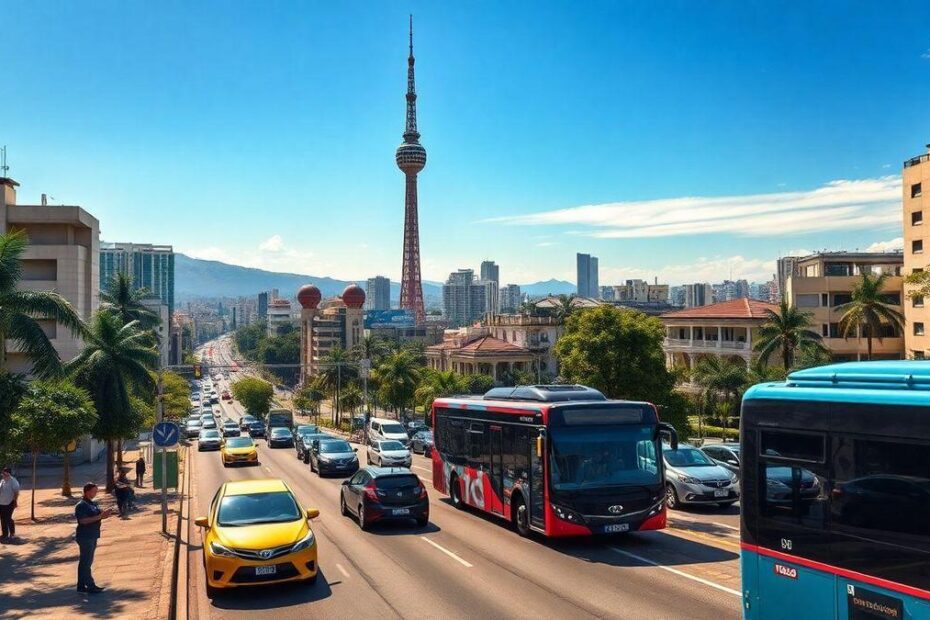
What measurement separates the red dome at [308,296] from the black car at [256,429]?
325 ft

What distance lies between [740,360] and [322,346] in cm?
12134

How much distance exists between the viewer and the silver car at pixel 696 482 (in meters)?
20.2

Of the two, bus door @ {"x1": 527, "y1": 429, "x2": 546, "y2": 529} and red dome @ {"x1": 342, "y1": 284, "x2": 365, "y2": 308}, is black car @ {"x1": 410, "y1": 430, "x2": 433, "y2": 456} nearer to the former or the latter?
bus door @ {"x1": 527, "y1": 429, "x2": 546, "y2": 529}

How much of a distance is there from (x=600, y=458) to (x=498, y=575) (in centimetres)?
317

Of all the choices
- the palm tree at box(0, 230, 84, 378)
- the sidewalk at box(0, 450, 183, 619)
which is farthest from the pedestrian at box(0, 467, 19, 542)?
the palm tree at box(0, 230, 84, 378)

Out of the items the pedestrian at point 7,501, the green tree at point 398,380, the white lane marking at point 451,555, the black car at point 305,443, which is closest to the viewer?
the white lane marking at point 451,555

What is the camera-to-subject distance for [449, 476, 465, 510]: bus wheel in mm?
21250

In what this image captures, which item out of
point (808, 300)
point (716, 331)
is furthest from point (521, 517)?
point (808, 300)

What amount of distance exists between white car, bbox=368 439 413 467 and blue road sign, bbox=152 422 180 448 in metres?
12.4

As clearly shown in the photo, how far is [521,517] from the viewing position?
1681 cm

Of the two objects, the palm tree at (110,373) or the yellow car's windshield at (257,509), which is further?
the palm tree at (110,373)

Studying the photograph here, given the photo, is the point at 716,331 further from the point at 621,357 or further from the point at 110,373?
the point at 110,373

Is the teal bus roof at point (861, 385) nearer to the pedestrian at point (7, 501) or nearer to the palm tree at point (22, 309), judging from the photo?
the pedestrian at point (7, 501)

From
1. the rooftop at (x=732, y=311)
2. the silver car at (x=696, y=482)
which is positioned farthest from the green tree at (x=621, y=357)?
the rooftop at (x=732, y=311)
